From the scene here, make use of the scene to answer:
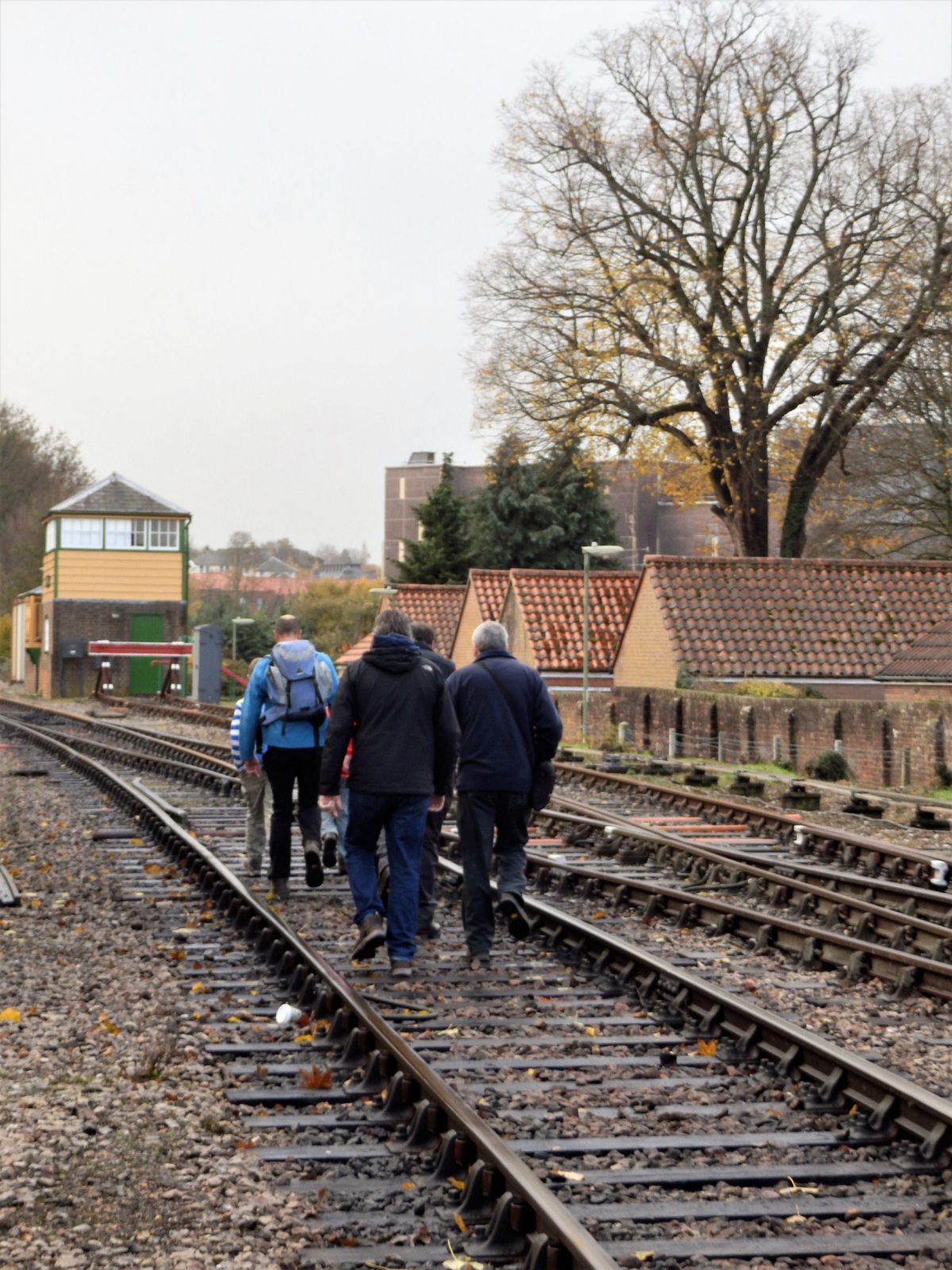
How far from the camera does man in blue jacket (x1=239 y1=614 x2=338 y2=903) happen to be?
11469 mm

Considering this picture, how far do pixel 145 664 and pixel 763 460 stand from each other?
28.6 m

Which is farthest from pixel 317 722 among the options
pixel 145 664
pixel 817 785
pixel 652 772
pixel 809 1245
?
pixel 145 664

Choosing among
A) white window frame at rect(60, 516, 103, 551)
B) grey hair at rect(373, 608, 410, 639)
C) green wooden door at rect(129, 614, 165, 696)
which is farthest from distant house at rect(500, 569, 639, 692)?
grey hair at rect(373, 608, 410, 639)

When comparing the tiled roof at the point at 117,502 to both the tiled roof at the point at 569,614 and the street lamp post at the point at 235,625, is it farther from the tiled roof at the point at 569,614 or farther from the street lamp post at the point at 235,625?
the tiled roof at the point at 569,614

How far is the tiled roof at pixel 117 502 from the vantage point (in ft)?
209

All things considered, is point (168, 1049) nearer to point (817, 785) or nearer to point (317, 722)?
point (317, 722)

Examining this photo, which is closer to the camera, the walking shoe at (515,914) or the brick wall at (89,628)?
the walking shoe at (515,914)

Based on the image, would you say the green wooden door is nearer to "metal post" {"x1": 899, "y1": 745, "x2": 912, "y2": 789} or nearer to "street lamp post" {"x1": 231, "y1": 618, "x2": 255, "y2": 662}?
"street lamp post" {"x1": 231, "y1": 618, "x2": 255, "y2": 662}

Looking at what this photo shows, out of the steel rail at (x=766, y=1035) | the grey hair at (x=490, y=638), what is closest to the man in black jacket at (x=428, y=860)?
the grey hair at (x=490, y=638)

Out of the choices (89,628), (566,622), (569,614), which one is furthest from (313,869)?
(89,628)

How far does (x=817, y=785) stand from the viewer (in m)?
20.8

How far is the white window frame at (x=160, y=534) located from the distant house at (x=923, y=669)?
37.7m

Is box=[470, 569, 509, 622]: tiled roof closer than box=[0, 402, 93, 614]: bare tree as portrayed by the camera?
Yes

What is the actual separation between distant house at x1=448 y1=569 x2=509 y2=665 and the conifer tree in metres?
12.5
